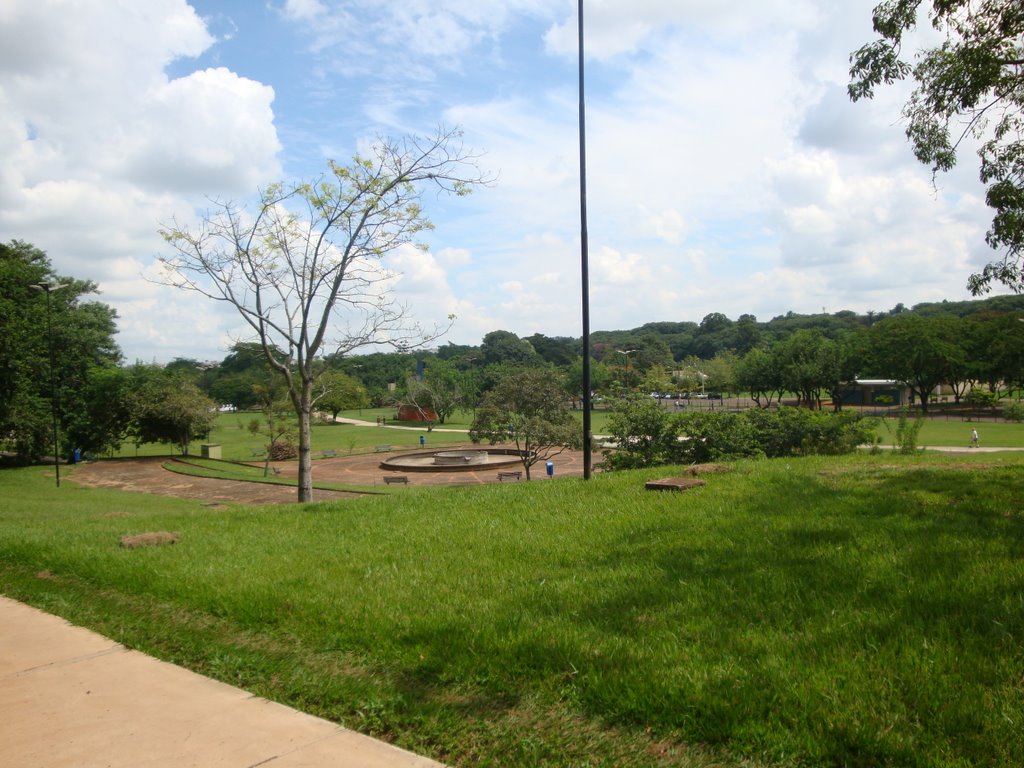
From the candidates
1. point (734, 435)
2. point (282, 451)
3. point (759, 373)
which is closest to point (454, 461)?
point (282, 451)

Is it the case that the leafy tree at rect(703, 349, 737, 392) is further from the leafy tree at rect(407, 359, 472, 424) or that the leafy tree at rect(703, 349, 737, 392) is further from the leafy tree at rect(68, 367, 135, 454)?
the leafy tree at rect(68, 367, 135, 454)

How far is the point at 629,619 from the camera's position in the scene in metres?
4.91

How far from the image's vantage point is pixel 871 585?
516cm

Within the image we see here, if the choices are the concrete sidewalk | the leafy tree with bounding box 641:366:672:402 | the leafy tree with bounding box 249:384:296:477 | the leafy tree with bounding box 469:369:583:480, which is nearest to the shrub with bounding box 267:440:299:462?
the leafy tree with bounding box 249:384:296:477

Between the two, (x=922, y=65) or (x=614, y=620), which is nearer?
(x=614, y=620)

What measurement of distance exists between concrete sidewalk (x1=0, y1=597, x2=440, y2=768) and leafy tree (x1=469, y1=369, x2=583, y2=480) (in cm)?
2417

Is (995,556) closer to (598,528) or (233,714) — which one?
(598,528)

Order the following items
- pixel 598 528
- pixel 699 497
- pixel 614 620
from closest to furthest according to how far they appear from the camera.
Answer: pixel 614 620, pixel 598 528, pixel 699 497

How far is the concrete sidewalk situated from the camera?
371 centimetres

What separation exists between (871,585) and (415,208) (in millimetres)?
12614

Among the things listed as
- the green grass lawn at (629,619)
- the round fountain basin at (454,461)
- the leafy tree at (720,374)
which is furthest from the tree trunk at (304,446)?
the leafy tree at (720,374)

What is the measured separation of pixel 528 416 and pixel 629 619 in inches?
1025

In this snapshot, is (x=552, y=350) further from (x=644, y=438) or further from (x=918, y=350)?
(x=644, y=438)

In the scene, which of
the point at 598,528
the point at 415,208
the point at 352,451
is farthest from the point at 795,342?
the point at 598,528
